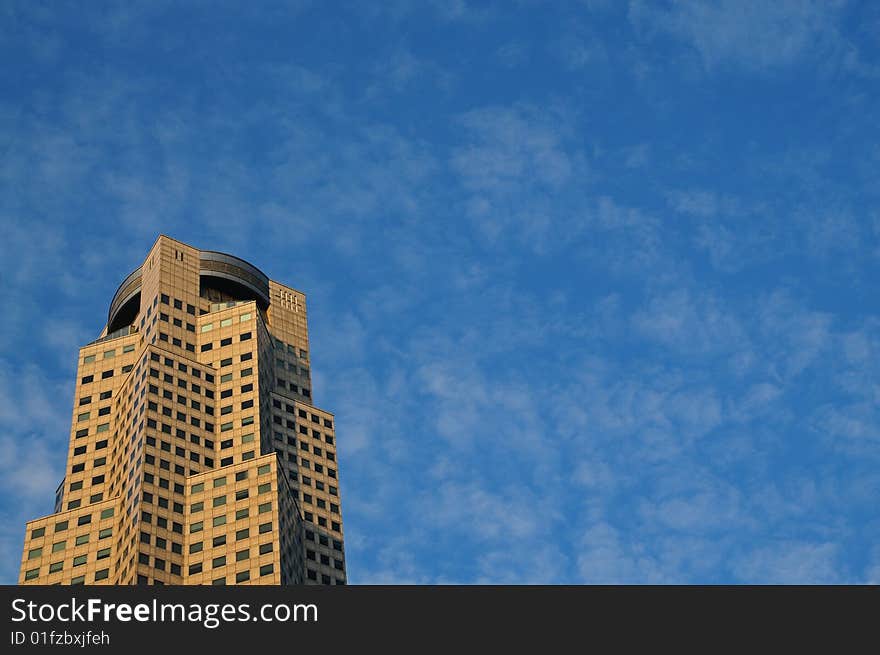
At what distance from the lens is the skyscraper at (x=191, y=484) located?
534 feet

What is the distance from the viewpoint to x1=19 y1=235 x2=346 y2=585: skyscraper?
534ft

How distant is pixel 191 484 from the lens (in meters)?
173

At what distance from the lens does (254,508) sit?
546ft
